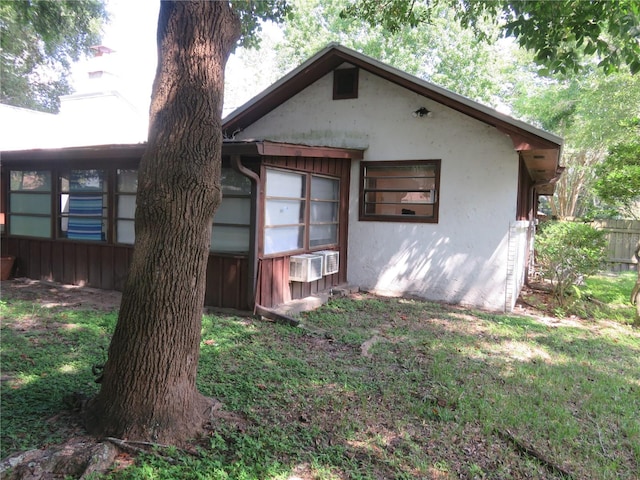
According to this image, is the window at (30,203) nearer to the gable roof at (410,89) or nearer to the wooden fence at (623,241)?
the gable roof at (410,89)

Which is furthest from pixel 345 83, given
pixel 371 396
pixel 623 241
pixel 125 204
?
pixel 623 241

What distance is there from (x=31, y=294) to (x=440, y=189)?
715cm

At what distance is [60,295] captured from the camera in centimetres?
725

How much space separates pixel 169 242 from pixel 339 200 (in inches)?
238

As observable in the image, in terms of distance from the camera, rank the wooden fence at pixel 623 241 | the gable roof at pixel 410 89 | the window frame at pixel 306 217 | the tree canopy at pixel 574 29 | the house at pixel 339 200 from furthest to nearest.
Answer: the wooden fence at pixel 623 241, the gable roof at pixel 410 89, the house at pixel 339 200, the window frame at pixel 306 217, the tree canopy at pixel 574 29

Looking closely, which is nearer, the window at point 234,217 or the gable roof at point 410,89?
the window at point 234,217

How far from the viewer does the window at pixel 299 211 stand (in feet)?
22.0

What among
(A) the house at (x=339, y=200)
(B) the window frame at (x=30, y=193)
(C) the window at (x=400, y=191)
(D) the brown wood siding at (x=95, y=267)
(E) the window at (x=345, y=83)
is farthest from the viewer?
(E) the window at (x=345, y=83)

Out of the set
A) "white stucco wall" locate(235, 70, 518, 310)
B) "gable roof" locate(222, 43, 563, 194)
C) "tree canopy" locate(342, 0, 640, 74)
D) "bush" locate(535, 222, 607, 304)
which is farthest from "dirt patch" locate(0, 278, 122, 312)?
"bush" locate(535, 222, 607, 304)

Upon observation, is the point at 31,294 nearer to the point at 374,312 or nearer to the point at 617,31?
the point at 374,312

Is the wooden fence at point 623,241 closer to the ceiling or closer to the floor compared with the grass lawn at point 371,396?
closer to the ceiling

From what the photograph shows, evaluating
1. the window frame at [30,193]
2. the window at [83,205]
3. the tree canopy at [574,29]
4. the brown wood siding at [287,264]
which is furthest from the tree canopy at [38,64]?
the tree canopy at [574,29]

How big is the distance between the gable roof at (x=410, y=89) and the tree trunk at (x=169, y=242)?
17.8 ft

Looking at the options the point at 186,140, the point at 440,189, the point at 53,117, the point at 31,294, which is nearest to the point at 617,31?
the point at 440,189
